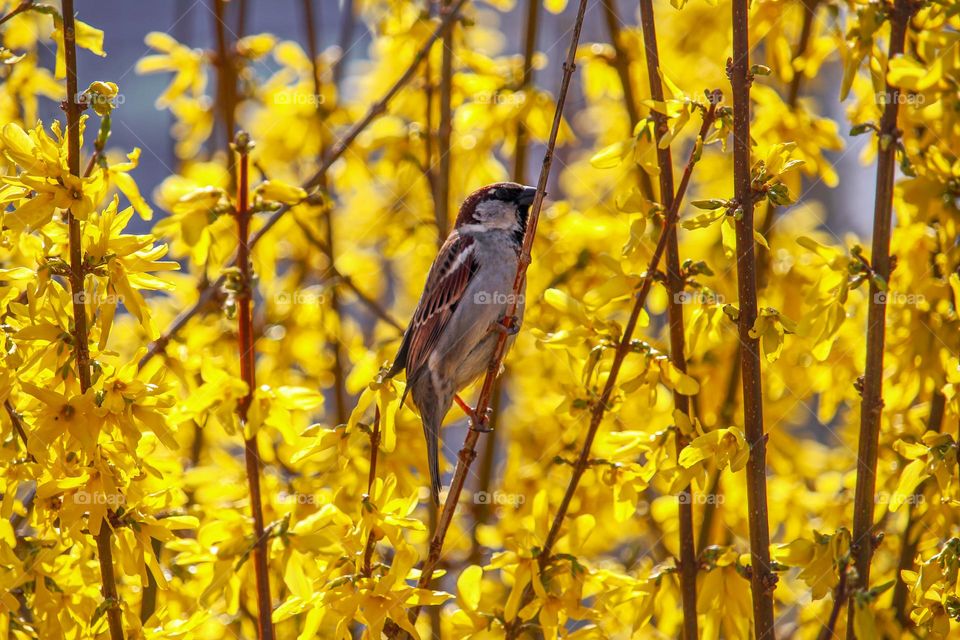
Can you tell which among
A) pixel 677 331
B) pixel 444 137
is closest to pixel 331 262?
pixel 444 137

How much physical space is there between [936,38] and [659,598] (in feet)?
4.22

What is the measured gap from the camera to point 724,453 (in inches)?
78.3

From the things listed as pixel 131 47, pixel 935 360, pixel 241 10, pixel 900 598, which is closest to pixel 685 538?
pixel 900 598

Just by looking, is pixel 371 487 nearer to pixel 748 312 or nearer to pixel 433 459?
pixel 433 459

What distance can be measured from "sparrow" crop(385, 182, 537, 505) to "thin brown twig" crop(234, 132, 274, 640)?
1340 mm

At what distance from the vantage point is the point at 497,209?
349 cm

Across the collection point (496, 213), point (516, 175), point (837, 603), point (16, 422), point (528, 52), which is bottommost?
point (837, 603)

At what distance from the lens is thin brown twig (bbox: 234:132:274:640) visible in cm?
193

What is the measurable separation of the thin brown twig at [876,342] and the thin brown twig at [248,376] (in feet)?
3.60

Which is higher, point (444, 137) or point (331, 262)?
point (444, 137)

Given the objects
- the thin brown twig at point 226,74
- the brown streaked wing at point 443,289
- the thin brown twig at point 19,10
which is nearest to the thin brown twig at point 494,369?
the brown streaked wing at point 443,289

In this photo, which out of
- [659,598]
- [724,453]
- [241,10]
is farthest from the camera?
[241,10]

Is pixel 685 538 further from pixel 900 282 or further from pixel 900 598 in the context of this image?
pixel 900 282

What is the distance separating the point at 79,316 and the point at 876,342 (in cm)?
151
